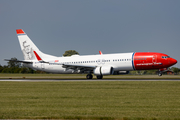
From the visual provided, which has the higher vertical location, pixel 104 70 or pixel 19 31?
pixel 19 31

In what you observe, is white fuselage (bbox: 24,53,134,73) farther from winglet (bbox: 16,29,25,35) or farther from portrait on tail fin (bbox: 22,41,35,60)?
winglet (bbox: 16,29,25,35)

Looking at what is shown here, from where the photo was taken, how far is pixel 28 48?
177 feet

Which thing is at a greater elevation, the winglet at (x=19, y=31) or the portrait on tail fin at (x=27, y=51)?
the winglet at (x=19, y=31)

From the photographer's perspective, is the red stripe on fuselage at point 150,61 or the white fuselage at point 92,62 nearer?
the red stripe on fuselage at point 150,61

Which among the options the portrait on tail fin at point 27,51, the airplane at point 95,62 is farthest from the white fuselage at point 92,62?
the portrait on tail fin at point 27,51

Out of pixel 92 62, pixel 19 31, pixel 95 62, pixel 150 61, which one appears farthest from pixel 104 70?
pixel 19 31

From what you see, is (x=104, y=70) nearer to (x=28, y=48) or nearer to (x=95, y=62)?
(x=95, y=62)

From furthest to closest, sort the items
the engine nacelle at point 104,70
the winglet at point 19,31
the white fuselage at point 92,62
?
the winglet at point 19,31, the white fuselage at point 92,62, the engine nacelle at point 104,70

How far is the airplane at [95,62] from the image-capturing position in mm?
43562

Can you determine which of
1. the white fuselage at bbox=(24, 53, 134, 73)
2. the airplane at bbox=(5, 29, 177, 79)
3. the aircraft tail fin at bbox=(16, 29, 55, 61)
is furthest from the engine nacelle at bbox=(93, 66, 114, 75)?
the aircraft tail fin at bbox=(16, 29, 55, 61)

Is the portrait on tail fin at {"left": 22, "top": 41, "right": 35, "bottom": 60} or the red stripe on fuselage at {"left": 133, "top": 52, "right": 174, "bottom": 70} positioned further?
the portrait on tail fin at {"left": 22, "top": 41, "right": 35, "bottom": 60}

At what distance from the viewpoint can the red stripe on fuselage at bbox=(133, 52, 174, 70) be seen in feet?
142

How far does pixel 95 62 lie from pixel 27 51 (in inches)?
613

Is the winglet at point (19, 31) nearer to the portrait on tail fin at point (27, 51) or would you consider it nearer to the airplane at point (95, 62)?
the airplane at point (95, 62)
